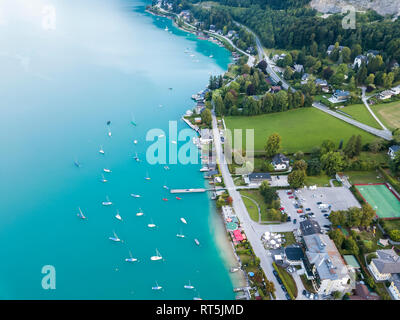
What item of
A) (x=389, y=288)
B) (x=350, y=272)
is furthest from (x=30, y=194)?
(x=389, y=288)

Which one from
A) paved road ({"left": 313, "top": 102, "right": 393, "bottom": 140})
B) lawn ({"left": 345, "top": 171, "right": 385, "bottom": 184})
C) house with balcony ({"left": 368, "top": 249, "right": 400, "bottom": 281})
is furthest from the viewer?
paved road ({"left": 313, "top": 102, "right": 393, "bottom": 140})

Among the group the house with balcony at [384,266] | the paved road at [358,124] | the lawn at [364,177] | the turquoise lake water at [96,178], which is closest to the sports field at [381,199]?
the lawn at [364,177]

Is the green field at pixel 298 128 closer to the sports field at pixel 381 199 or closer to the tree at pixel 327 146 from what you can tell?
the tree at pixel 327 146

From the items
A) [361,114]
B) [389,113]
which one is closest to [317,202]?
[361,114]

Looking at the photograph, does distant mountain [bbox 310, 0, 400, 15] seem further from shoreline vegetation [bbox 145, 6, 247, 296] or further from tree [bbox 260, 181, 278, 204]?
shoreline vegetation [bbox 145, 6, 247, 296]

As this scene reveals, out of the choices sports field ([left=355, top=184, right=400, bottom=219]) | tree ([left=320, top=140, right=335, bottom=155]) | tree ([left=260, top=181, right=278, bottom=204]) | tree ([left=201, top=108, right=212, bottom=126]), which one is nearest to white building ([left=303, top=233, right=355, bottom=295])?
tree ([left=260, top=181, right=278, bottom=204])

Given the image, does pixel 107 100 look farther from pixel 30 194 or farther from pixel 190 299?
pixel 190 299
